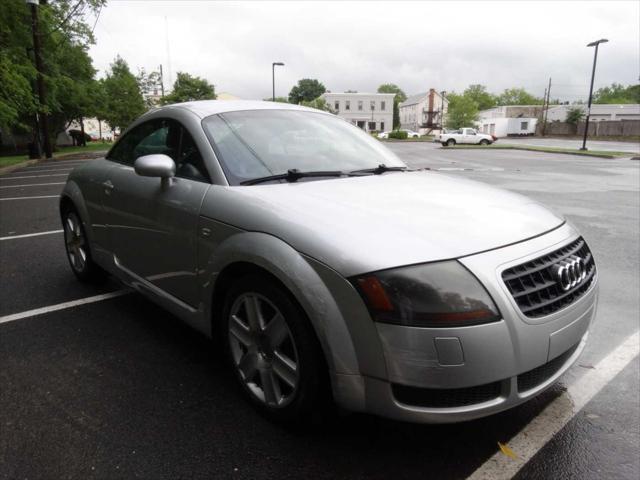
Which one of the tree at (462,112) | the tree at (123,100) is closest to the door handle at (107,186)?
the tree at (123,100)

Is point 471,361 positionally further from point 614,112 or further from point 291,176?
point 614,112

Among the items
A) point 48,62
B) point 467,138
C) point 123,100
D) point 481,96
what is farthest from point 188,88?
point 481,96

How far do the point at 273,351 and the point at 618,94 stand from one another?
153 metres

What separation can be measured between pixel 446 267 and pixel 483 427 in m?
1.00

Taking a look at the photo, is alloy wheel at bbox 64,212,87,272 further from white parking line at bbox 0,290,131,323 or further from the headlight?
the headlight

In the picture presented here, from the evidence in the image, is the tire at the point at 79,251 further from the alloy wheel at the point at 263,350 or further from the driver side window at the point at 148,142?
the alloy wheel at the point at 263,350

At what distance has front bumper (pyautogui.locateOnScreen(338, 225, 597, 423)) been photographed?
5.80 ft

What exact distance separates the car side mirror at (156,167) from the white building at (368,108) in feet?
298

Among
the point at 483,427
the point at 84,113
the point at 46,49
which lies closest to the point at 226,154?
the point at 483,427

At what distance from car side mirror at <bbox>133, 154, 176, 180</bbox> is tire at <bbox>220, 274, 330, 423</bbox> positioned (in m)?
0.82

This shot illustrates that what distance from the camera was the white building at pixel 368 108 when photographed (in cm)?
9106

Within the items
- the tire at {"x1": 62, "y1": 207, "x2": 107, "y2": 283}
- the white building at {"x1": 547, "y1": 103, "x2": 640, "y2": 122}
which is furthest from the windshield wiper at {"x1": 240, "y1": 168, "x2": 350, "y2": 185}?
the white building at {"x1": 547, "y1": 103, "x2": 640, "y2": 122}

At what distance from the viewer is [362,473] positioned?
204 centimetres

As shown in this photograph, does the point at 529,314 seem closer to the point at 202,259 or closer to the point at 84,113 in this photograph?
the point at 202,259
